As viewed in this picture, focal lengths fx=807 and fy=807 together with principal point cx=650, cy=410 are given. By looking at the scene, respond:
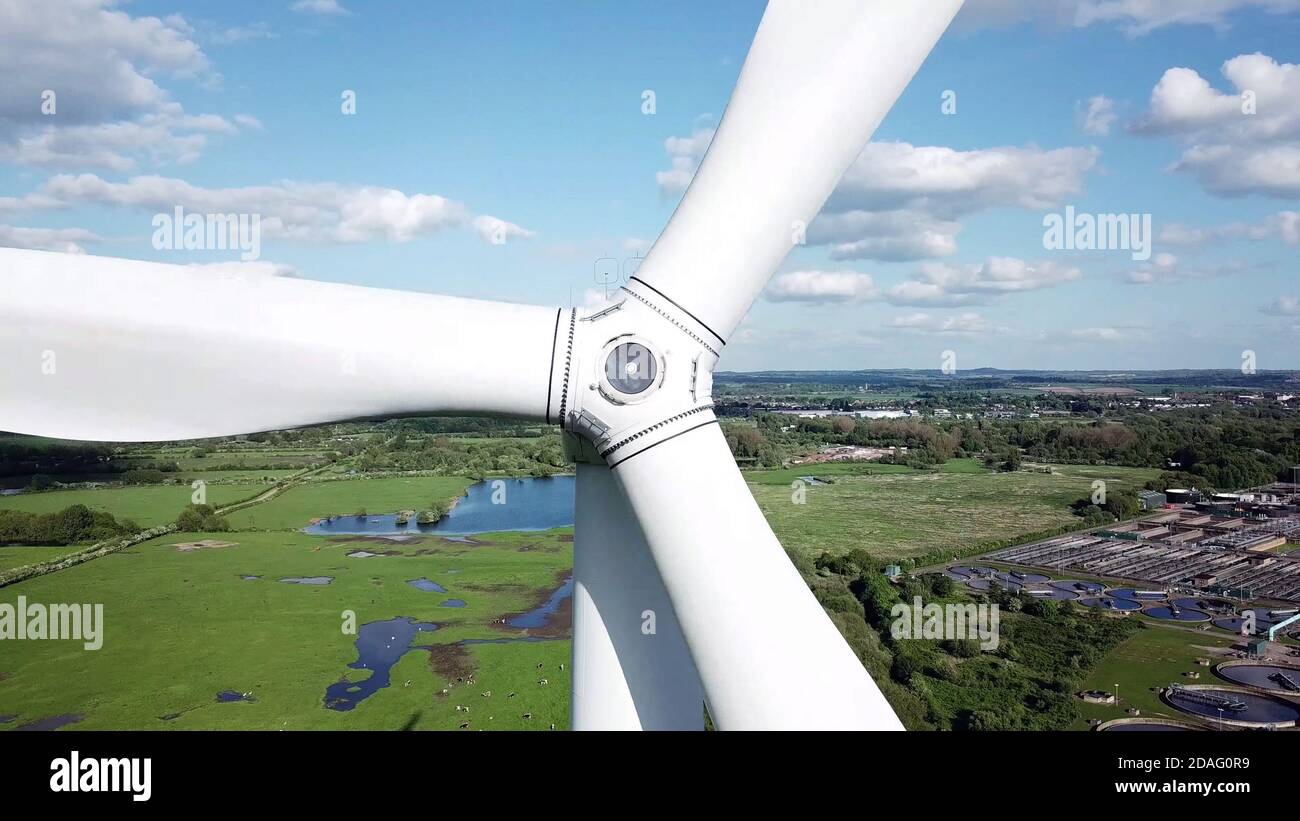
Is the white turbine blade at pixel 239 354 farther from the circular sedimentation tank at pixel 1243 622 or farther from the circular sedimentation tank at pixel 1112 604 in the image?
the circular sedimentation tank at pixel 1243 622

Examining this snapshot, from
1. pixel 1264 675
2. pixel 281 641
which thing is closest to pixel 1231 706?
pixel 1264 675

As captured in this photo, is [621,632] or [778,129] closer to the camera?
[778,129]

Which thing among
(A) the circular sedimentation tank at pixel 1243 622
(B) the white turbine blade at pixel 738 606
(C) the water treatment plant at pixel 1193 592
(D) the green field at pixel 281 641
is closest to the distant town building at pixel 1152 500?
(C) the water treatment plant at pixel 1193 592

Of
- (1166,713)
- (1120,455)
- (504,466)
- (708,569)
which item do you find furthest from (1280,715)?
(504,466)

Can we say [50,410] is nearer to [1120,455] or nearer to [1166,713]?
[1166,713]

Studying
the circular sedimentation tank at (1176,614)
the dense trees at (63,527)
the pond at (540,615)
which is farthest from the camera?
the dense trees at (63,527)

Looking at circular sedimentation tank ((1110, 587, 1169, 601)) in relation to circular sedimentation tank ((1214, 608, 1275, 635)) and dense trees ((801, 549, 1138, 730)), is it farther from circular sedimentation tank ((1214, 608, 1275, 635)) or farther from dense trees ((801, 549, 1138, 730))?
dense trees ((801, 549, 1138, 730))

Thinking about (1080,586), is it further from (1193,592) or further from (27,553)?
(27,553)
